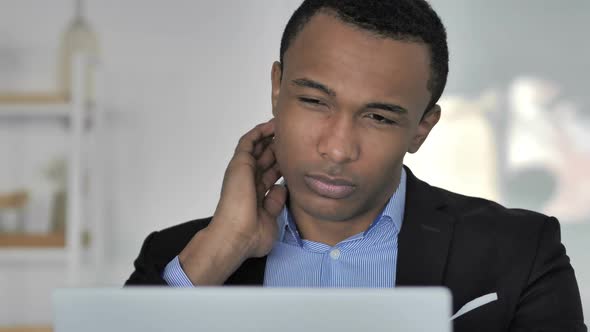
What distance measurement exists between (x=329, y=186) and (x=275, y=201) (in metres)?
0.26

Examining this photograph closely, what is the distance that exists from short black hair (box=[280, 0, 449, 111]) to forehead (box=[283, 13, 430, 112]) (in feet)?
0.05

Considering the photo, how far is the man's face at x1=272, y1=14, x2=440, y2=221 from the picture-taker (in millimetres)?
1598

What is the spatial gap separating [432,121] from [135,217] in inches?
94.8

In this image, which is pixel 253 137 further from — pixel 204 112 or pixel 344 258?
pixel 204 112

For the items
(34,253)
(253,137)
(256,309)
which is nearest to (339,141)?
(253,137)

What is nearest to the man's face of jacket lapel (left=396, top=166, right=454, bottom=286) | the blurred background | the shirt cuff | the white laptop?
jacket lapel (left=396, top=166, right=454, bottom=286)

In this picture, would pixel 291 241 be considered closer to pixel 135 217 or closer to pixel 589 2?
pixel 135 217

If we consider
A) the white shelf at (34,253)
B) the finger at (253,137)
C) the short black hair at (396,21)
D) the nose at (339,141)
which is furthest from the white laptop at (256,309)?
the white shelf at (34,253)

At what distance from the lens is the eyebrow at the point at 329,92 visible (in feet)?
5.26

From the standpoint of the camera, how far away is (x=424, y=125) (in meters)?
1.81

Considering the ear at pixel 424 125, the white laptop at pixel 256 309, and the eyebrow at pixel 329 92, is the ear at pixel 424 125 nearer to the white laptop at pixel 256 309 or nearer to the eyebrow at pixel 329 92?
the eyebrow at pixel 329 92

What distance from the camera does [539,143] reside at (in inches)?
161

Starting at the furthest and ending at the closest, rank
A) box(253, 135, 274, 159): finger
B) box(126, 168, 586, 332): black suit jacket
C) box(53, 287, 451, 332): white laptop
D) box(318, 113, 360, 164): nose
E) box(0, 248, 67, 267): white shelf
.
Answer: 1. box(0, 248, 67, 267): white shelf
2. box(253, 135, 274, 159): finger
3. box(126, 168, 586, 332): black suit jacket
4. box(318, 113, 360, 164): nose
5. box(53, 287, 451, 332): white laptop

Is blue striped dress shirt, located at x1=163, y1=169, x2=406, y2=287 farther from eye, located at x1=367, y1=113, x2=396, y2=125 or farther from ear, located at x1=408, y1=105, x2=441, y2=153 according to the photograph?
eye, located at x1=367, y1=113, x2=396, y2=125
